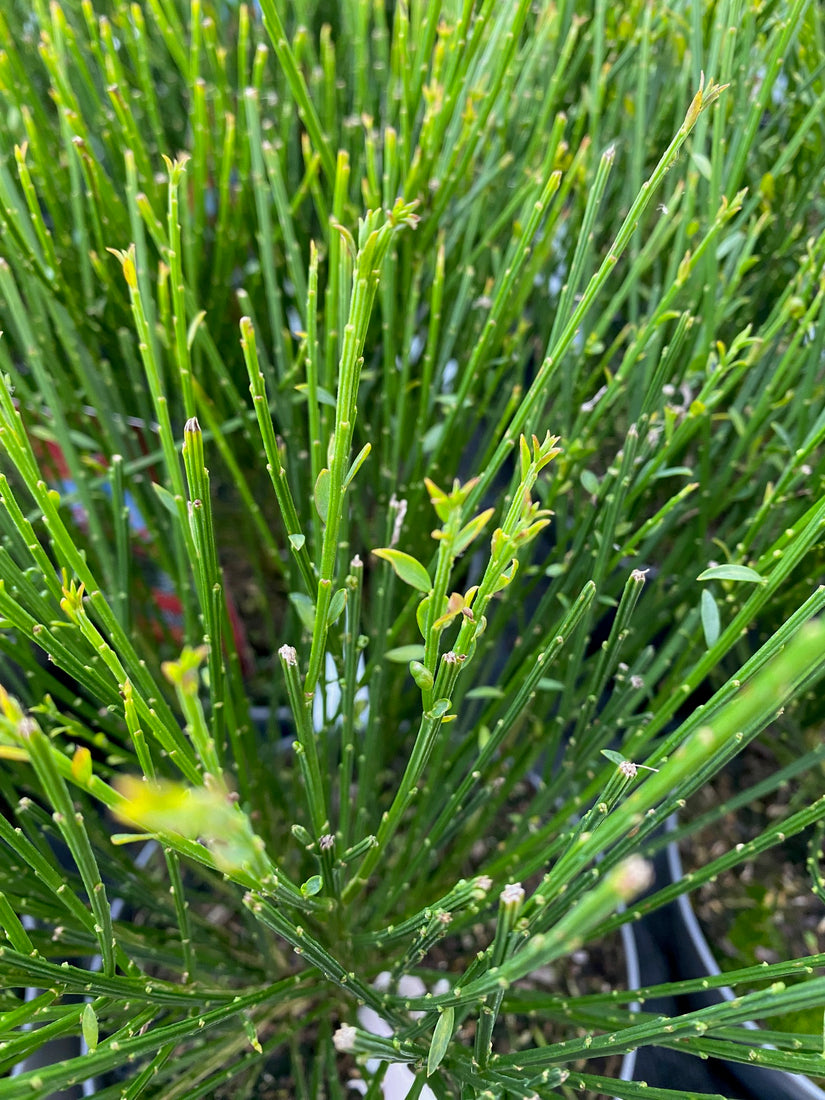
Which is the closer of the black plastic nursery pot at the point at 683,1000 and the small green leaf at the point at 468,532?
the small green leaf at the point at 468,532

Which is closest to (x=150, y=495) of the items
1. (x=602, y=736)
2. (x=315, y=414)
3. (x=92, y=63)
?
(x=315, y=414)

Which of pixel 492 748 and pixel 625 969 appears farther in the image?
pixel 625 969

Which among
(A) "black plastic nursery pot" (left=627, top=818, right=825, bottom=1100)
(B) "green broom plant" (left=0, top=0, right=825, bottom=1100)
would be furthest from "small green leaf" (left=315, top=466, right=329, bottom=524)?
(A) "black plastic nursery pot" (left=627, top=818, right=825, bottom=1100)

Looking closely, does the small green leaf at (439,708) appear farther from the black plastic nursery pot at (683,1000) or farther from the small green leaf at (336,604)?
the black plastic nursery pot at (683,1000)

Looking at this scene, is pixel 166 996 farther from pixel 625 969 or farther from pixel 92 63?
pixel 92 63

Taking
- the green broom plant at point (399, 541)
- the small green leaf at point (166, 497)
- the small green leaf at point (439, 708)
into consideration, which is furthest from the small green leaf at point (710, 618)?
the small green leaf at point (166, 497)

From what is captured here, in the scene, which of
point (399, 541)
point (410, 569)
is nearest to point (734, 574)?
point (410, 569)
